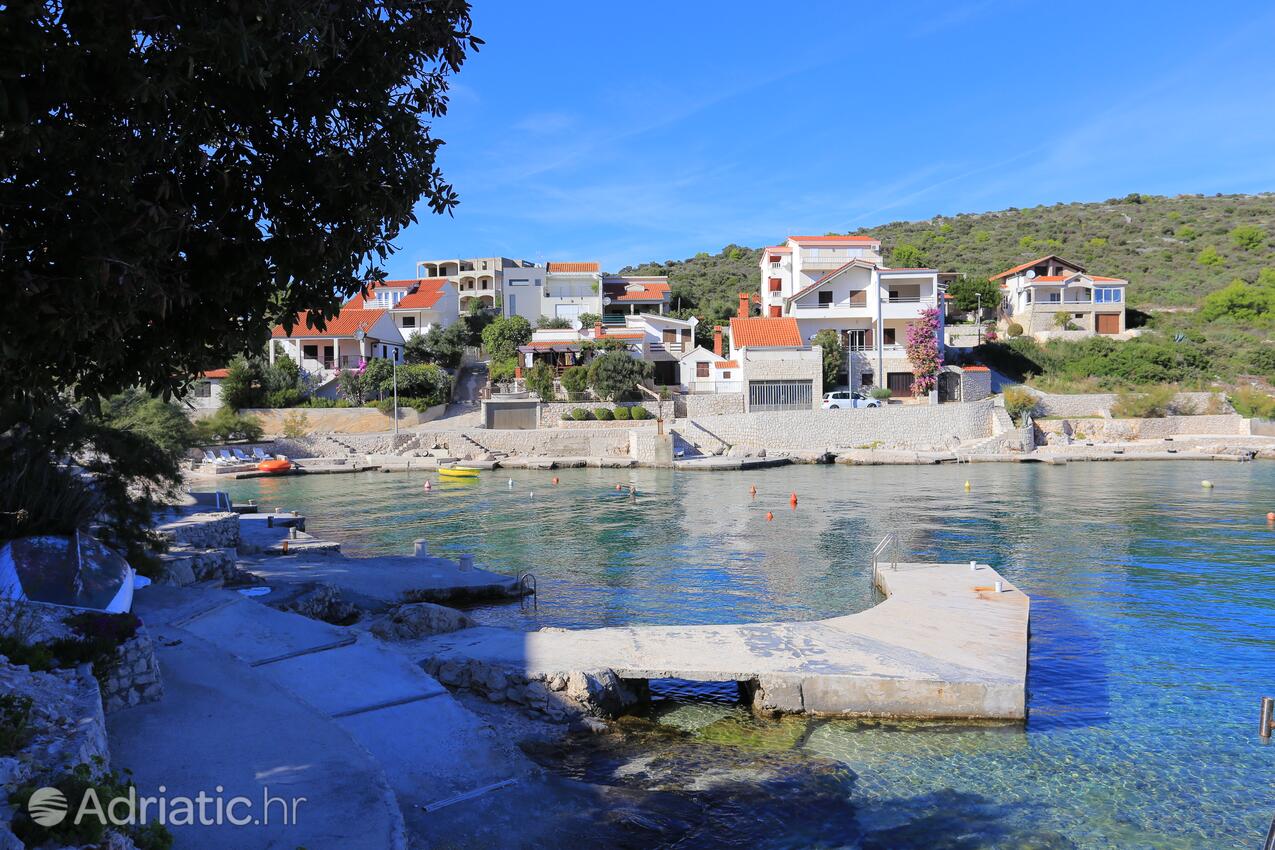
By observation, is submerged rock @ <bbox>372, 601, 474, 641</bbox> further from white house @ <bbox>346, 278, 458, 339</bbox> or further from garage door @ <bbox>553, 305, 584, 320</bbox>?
A: garage door @ <bbox>553, 305, 584, 320</bbox>

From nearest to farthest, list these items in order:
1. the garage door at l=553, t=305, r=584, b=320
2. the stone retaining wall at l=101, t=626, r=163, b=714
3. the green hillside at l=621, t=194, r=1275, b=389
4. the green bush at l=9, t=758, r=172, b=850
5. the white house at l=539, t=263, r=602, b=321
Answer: the green bush at l=9, t=758, r=172, b=850 < the stone retaining wall at l=101, t=626, r=163, b=714 < the green hillside at l=621, t=194, r=1275, b=389 < the garage door at l=553, t=305, r=584, b=320 < the white house at l=539, t=263, r=602, b=321

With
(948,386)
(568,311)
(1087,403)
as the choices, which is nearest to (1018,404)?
(948,386)

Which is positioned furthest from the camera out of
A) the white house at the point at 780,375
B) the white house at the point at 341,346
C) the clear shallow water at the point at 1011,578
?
the white house at the point at 341,346

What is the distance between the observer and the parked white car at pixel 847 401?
48.1 m

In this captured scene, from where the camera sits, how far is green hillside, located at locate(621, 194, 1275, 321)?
7625 cm

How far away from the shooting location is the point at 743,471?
40.9 metres

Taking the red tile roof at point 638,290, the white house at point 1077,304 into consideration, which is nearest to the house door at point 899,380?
the white house at point 1077,304

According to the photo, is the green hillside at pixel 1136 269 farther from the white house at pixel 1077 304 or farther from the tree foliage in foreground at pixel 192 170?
the tree foliage in foreground at pixel 192 170

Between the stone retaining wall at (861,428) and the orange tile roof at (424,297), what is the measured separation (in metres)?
29.3

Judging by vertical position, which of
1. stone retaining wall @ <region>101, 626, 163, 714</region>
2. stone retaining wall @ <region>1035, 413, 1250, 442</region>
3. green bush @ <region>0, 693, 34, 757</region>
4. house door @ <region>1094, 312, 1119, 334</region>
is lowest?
stone retaining wall @ <region>101, 626, 163, 714</region>

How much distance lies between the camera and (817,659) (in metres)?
10.7

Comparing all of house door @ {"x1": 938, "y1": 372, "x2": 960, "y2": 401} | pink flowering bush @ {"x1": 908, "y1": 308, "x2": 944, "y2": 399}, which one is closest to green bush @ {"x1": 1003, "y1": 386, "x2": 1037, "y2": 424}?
house door @ {"x1": 938, "y1": 372, "x2": 960, "y2": 401}

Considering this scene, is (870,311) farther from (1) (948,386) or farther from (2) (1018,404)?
(2) (1018,404)

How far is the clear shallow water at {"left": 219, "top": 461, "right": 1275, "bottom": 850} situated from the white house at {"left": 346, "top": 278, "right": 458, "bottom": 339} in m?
27.3
